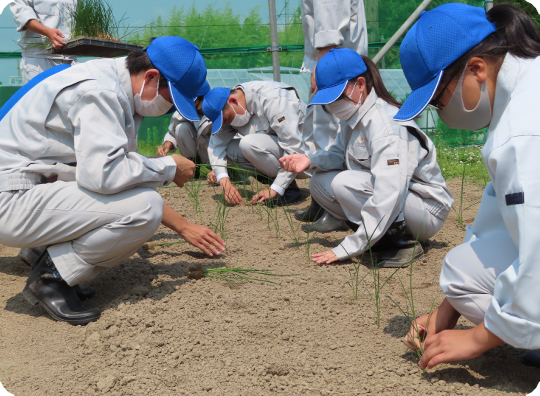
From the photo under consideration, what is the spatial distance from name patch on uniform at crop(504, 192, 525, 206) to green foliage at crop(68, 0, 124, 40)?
12.1 feet

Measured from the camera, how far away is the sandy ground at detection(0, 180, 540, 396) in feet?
5.03

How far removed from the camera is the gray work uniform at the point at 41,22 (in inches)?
154

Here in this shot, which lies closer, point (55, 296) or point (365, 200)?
point (55, 296)

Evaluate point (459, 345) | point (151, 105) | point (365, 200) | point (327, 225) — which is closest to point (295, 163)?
point (365, 200)

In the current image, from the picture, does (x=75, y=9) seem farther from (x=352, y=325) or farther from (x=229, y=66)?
(x=352, y=325)

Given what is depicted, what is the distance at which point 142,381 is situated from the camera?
157 centimetres

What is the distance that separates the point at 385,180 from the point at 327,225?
82cm

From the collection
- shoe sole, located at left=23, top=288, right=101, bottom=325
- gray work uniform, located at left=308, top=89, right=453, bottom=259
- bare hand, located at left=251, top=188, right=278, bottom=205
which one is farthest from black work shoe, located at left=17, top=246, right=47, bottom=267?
gray work uniform, located at left=308, top=89, right=453, bottom=259

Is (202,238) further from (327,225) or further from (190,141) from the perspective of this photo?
(190,141)

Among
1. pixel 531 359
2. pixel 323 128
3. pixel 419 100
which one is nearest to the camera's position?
pixel 419 100

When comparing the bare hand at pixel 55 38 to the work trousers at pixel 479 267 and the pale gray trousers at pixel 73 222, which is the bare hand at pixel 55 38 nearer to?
the pale gray trousers at pixel 73 222

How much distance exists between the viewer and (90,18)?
403 cm

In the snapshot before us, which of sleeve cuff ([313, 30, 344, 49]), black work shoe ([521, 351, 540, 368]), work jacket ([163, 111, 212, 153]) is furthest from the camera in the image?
work jacket ([163, 111, 212, 153])

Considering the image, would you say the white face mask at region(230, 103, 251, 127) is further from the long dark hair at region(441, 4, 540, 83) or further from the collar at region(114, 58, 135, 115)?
the long dark hair at region(441, 4, 540, 83)
